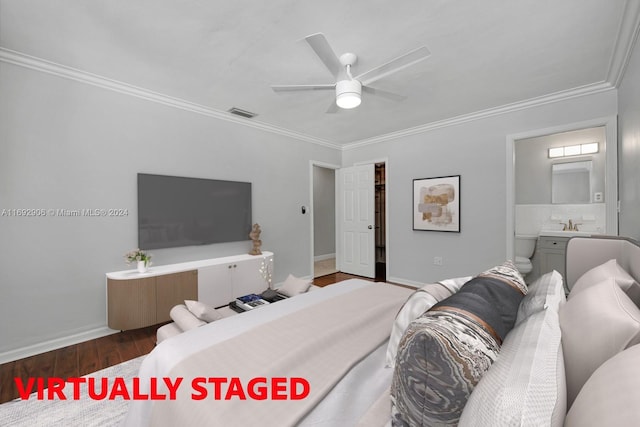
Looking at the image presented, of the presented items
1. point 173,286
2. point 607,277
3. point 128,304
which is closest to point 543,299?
point 607,277

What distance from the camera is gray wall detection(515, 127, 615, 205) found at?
4191 mm

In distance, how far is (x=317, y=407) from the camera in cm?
92

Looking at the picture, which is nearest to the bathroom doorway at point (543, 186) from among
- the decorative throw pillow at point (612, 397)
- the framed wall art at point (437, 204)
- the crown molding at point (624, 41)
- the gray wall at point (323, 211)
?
the framed wall art at point (437, 204)

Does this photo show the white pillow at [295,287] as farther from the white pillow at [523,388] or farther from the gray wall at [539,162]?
the gray wall at [539,162]

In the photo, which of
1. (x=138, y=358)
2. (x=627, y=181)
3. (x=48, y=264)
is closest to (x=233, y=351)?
(x=138, y=358)

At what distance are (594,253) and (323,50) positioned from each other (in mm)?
2088

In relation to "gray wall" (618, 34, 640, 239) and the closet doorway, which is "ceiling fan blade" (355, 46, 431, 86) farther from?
the closet doorway

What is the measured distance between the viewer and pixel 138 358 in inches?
92.4

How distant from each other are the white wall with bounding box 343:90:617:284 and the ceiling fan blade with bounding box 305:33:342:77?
2665mm

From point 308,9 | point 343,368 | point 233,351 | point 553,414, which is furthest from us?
point 308,9

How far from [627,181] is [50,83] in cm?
527

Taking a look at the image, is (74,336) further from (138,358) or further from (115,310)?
(138,358)

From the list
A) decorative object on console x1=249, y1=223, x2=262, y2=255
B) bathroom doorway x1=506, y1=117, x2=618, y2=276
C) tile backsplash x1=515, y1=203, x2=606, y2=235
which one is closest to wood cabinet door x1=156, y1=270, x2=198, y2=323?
decorative object on console x1=249, y1=223, x2=262, y2=255

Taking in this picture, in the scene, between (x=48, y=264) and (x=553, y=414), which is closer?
(x=553, y=414)
